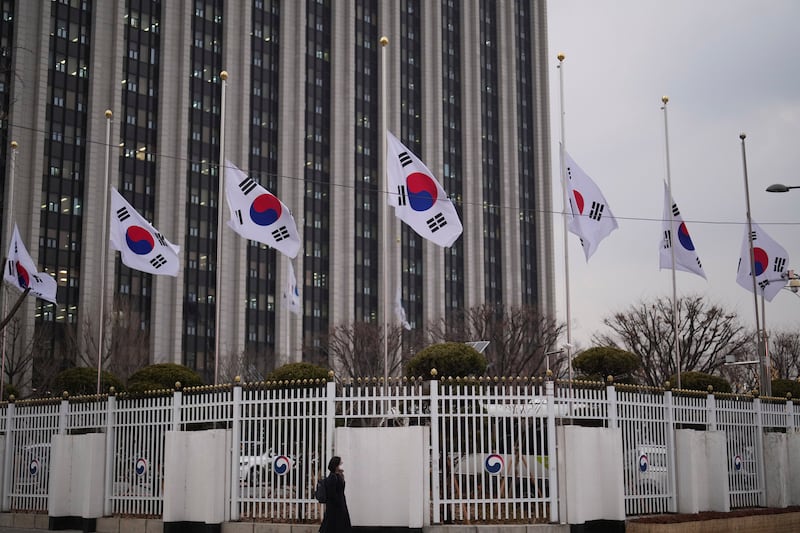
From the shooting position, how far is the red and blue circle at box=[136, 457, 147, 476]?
21.8 m

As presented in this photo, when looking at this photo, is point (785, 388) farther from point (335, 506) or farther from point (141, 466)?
point (141, 466)

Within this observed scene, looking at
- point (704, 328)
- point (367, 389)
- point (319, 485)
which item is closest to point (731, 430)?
point (367, 389)

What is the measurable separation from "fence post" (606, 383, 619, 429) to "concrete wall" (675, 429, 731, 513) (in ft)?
8.53

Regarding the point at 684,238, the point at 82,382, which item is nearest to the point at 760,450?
the point at 684,238

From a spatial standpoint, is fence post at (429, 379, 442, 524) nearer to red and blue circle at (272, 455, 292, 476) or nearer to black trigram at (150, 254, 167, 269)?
red and blue circle at (272, 455, 292, 476)

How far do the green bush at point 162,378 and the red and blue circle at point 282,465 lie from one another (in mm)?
4182

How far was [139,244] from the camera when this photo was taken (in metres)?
24.1

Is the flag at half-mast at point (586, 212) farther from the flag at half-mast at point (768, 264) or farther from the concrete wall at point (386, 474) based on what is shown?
the flag at half-mast at point (768, 264)

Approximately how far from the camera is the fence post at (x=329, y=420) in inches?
744

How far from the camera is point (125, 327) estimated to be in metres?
74.1

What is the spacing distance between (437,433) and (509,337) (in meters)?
49.4

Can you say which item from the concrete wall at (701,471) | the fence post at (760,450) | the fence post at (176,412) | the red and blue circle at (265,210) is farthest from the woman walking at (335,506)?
the fence post at (760,450)

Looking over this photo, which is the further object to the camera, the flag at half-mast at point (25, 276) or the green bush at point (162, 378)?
the flag at half-mast at point (25, 276)

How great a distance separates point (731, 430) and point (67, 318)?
71.7m
